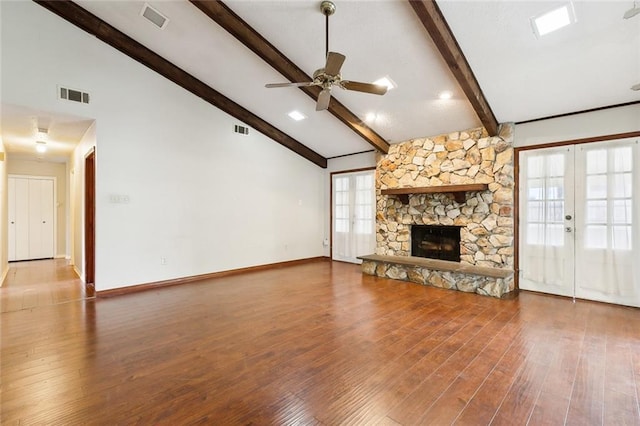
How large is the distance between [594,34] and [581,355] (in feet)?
10.5

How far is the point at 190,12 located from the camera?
3785 millimetres

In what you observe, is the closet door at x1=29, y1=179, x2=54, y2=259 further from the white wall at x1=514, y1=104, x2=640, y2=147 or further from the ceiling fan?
the white wall at x1=514, y1=104, x2=640, y2=147

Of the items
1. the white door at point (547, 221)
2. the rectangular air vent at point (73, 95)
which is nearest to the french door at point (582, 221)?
the white door at point (547, 221)

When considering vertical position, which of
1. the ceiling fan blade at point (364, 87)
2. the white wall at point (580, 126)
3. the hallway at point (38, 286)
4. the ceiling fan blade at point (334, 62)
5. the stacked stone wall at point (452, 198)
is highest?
the ceiling fan blade at point (334, 62)

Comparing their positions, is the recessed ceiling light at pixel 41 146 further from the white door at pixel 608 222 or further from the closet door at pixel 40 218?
the white door at pixel 608 222

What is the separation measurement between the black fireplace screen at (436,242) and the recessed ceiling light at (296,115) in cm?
314

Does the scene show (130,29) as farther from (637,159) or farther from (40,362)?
(637,159)

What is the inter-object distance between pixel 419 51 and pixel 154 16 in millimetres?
3430

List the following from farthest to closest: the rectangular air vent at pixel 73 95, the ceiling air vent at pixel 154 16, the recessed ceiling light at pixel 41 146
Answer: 1. the recessed ceiling light at pixel 41 146
2. the rectangular air vent at pixel 73 95
3. the ceiling air vent at pixel 154 16

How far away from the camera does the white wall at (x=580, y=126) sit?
3947 millimetres

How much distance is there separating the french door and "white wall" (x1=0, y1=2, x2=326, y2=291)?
15.9ft

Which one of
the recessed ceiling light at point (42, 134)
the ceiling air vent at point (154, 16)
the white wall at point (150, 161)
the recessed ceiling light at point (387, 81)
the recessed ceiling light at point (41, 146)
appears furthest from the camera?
the recessed ceiling light at point (41, 146)

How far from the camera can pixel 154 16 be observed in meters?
3.86

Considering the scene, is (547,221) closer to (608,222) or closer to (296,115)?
(608,222)
